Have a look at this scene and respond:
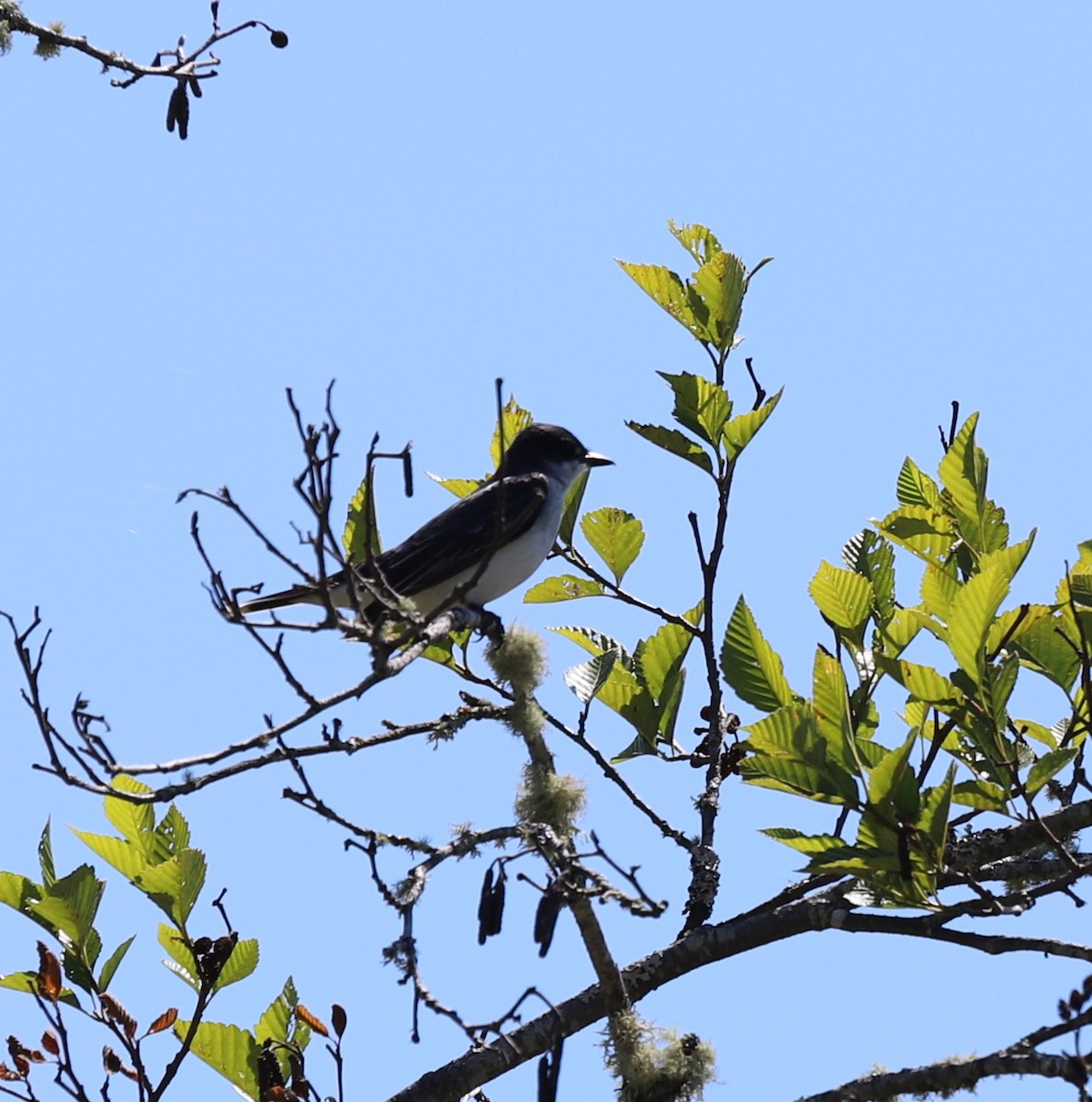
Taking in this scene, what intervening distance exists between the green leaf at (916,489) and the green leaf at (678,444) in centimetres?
75

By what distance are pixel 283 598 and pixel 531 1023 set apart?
2712mm

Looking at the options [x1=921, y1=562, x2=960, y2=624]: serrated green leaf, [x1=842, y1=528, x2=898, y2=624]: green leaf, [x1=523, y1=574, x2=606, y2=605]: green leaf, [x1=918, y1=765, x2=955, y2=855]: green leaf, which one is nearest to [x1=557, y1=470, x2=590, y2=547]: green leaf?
[x1=523, y1=574, x2=606, y2=605]: green leaf

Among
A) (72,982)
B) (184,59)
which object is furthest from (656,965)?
(184,59)

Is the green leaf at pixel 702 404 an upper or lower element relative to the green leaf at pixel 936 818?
upper

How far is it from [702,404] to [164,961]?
2.39m

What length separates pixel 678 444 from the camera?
5484 millimetres

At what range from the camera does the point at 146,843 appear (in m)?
4.86

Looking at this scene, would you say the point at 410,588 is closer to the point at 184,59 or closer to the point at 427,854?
the point at 184,59

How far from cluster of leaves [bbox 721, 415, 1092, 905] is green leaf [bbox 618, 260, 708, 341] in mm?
959

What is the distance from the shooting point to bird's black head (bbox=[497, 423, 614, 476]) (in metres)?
8.59

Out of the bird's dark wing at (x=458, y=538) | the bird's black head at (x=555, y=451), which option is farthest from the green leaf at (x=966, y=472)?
the bird's black head at (x=555, y=451)

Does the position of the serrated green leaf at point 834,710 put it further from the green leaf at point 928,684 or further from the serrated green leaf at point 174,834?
the serrated green leaf at point 174,834

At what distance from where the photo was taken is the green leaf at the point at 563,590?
5.98 m

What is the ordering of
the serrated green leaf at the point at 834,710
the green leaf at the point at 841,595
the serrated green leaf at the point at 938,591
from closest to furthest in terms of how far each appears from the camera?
the serrated green leaf at the point at 834,710
the serrated green leaf at the point at 938,591
the green leaf at the point at 841,595
